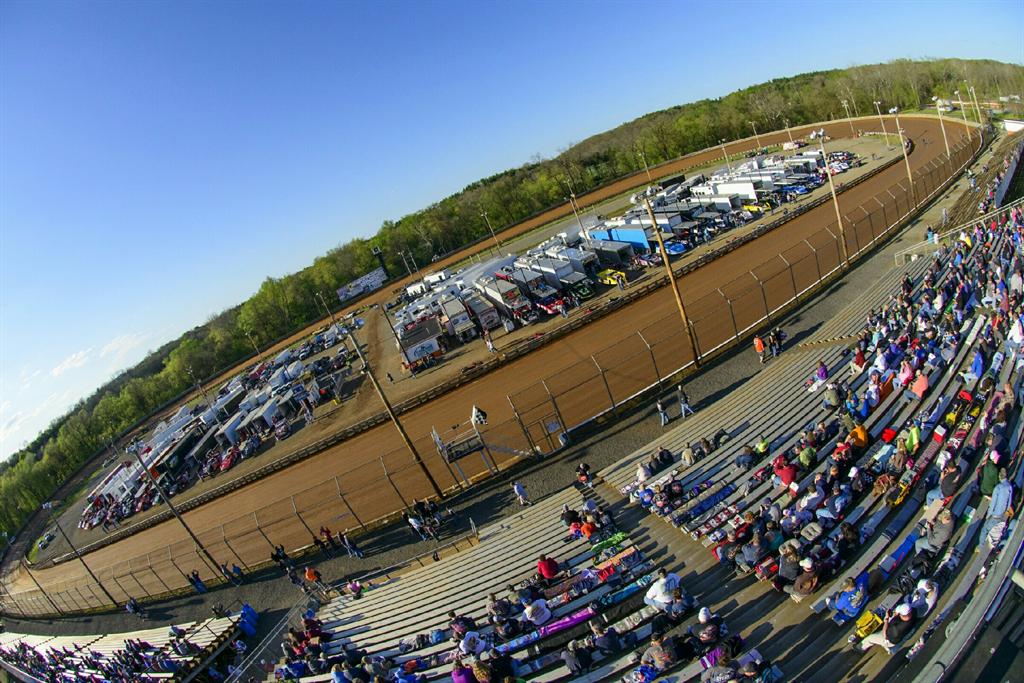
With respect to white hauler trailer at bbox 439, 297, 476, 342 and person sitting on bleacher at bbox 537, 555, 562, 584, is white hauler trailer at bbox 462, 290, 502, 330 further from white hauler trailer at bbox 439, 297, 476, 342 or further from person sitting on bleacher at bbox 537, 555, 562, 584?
person sitting on bleacher at bbox 537, 555, 562, 584

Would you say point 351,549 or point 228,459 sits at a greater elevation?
point 351,549

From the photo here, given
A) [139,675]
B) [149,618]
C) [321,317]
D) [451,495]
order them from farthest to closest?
[321,317] → [149,618] → [451,495] → [139,675]

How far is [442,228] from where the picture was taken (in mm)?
123125

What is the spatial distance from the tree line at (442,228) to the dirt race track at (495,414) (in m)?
44.1

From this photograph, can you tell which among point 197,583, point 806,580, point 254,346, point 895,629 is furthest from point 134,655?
point 254,346

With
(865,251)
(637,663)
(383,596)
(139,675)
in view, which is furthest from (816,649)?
(865,251)

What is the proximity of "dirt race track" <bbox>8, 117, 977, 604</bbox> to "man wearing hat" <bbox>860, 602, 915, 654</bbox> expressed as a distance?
1326cm

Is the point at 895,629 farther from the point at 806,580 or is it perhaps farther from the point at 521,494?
the point at 521,494

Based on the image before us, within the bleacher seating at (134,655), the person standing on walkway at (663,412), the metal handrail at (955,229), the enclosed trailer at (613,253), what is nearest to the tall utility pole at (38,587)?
the bleacher seating at (134,655)

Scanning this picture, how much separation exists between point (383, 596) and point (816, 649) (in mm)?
13075

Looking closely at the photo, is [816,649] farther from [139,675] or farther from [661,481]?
[139,675]

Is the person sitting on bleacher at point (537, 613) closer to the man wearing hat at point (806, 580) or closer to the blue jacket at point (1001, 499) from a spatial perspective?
the man wearing hat at point (806, 580)

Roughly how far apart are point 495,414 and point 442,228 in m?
101

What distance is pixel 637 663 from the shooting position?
1081 cm
